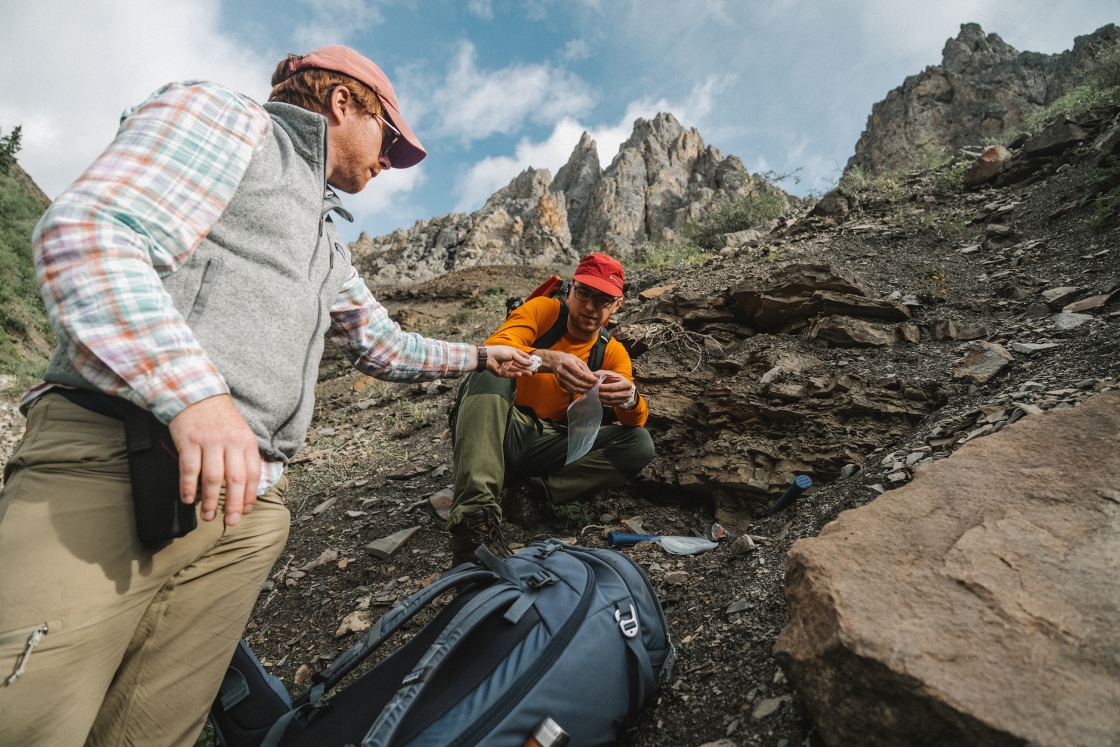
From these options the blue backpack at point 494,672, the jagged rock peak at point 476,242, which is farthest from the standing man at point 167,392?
the jagged rock peak at point 476,242

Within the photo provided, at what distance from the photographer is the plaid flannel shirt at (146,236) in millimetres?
→ 966

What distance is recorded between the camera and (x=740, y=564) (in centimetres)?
222

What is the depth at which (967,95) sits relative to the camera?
1213 inches

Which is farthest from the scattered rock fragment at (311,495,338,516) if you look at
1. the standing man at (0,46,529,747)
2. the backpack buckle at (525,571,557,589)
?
the backpack buckle at (525,571,557,589)

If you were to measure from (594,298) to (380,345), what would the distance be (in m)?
1.50

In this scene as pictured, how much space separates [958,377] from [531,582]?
112 inches

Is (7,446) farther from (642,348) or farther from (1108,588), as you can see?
(1108,588)

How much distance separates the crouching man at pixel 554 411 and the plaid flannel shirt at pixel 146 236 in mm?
1665

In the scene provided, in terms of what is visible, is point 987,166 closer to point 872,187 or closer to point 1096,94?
point 872,187

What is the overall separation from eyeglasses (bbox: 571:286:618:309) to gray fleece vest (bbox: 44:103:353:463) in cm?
186

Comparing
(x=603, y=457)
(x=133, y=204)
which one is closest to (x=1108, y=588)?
(x=133, y=204)

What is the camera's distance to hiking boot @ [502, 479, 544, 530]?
10.6 feet

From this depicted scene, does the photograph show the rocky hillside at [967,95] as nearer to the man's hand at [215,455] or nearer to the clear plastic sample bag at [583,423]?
the clear plastic sample bag at [583,423]

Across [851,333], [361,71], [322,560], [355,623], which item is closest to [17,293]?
[322,560]
